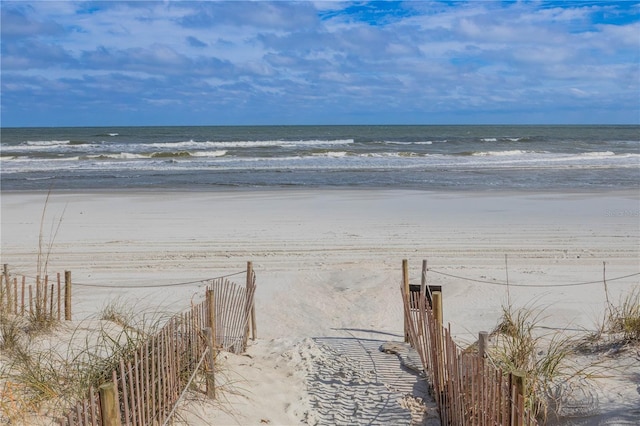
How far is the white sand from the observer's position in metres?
6.48

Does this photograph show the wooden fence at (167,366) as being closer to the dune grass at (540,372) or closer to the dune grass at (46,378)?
the dune grass at (46,378)

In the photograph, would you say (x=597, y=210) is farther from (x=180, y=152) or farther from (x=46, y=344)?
(x=180, y=152)

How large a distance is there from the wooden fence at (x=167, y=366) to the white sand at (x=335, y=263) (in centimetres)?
33

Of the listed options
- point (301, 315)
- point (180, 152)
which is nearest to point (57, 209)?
point (301, 315)

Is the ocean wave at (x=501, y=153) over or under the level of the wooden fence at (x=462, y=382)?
over

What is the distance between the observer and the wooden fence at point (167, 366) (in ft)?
12.5

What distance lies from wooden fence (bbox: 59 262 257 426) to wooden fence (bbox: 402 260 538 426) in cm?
207

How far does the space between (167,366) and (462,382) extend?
2.37 metres

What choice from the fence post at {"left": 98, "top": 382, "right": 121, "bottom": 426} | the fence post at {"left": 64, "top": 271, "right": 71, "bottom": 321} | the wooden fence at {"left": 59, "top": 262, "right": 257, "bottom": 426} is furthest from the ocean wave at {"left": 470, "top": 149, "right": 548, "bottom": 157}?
the fence post at {"left": 98, "top": 382, "right": 121, "bottom": 426}

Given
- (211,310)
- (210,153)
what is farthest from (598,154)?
(211,310)

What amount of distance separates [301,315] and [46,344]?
3535 mm

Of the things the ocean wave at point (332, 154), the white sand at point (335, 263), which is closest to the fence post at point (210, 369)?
the white sand at point (335, 263)

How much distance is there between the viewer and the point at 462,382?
5.05 meters

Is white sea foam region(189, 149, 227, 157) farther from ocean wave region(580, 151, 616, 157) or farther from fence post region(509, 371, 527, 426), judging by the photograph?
fence post region(509, 371, 527, 426)
